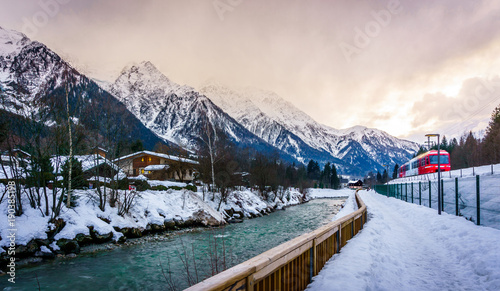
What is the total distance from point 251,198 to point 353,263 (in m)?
32.7

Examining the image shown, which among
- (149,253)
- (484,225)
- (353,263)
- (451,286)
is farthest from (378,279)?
(149,253)

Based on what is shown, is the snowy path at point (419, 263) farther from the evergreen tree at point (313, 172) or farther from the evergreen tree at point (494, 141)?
the evergreen tree at point (313, 172)

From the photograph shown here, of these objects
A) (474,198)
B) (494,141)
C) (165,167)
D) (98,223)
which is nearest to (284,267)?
(474,198)

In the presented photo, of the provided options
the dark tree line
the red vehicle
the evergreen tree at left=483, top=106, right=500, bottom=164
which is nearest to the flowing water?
the red vehicle

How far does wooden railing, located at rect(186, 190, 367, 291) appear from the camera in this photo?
2520 millimetres

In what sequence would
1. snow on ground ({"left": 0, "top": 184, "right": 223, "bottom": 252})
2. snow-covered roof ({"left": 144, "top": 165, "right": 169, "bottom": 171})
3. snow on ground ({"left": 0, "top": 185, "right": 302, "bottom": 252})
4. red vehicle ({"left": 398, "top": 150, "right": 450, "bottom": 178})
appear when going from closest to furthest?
snow on ground ({"left": 0, "top": 184, "right": 223, "bottom": 252}) → snow on ground ({"left": 0, "top": 185, "right": 302, "bottom": 252}) → red vehicle ({"left": 398, "top": 150, "right": 450, "bottom": 178}) → snow-covered roof ({"left": 144, "top": 165, "right": 169, "bottom": 171})

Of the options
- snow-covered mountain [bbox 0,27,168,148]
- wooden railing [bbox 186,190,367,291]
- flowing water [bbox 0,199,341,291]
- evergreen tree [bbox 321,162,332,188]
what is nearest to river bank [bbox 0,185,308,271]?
flowing water [bbox 0,199,341,291]

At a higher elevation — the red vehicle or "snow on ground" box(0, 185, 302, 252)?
the red vehicle

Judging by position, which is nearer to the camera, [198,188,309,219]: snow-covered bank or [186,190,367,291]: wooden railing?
[186,190,367,291]: wooden railing

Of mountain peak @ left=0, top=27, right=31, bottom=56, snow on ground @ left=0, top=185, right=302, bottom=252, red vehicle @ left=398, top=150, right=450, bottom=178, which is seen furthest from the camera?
mountain peak @ left=0, top=27, right=31, bottom=56

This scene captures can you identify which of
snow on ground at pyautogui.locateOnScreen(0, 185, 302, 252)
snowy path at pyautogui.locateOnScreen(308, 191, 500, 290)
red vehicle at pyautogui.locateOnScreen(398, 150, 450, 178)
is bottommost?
snow on ground at pyautogui.locateOnScreen(0, 185, 302, 252)

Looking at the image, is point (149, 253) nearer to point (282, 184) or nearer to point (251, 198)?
point (251, 198)

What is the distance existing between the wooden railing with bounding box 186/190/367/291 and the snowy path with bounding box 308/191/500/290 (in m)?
0.28

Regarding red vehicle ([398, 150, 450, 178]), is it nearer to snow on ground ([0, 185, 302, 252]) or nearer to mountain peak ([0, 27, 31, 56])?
snow on ground ([0, 185, 302, 252])
